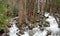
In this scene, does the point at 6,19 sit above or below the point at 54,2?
below

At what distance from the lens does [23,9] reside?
3588 mm

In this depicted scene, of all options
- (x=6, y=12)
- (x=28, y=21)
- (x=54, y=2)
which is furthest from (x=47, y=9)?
(x=6, y=12)

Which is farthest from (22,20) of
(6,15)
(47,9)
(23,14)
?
(47,9)

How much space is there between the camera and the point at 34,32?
3498mm

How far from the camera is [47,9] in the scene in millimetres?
3900

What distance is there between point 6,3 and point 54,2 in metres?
1.00

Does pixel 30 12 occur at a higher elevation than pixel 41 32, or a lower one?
higher

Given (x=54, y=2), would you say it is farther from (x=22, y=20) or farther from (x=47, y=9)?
(x=22, y=20)

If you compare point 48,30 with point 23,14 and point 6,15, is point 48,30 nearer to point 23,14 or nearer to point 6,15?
point 23,14

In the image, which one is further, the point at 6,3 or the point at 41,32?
the point at 6,3

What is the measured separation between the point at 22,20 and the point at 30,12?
0.78ft

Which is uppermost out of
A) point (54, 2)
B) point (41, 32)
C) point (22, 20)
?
point (54, 2)

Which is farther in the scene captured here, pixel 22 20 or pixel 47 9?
pixel 47 9

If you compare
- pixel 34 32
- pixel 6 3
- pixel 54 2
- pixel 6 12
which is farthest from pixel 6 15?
pixel 54 2
